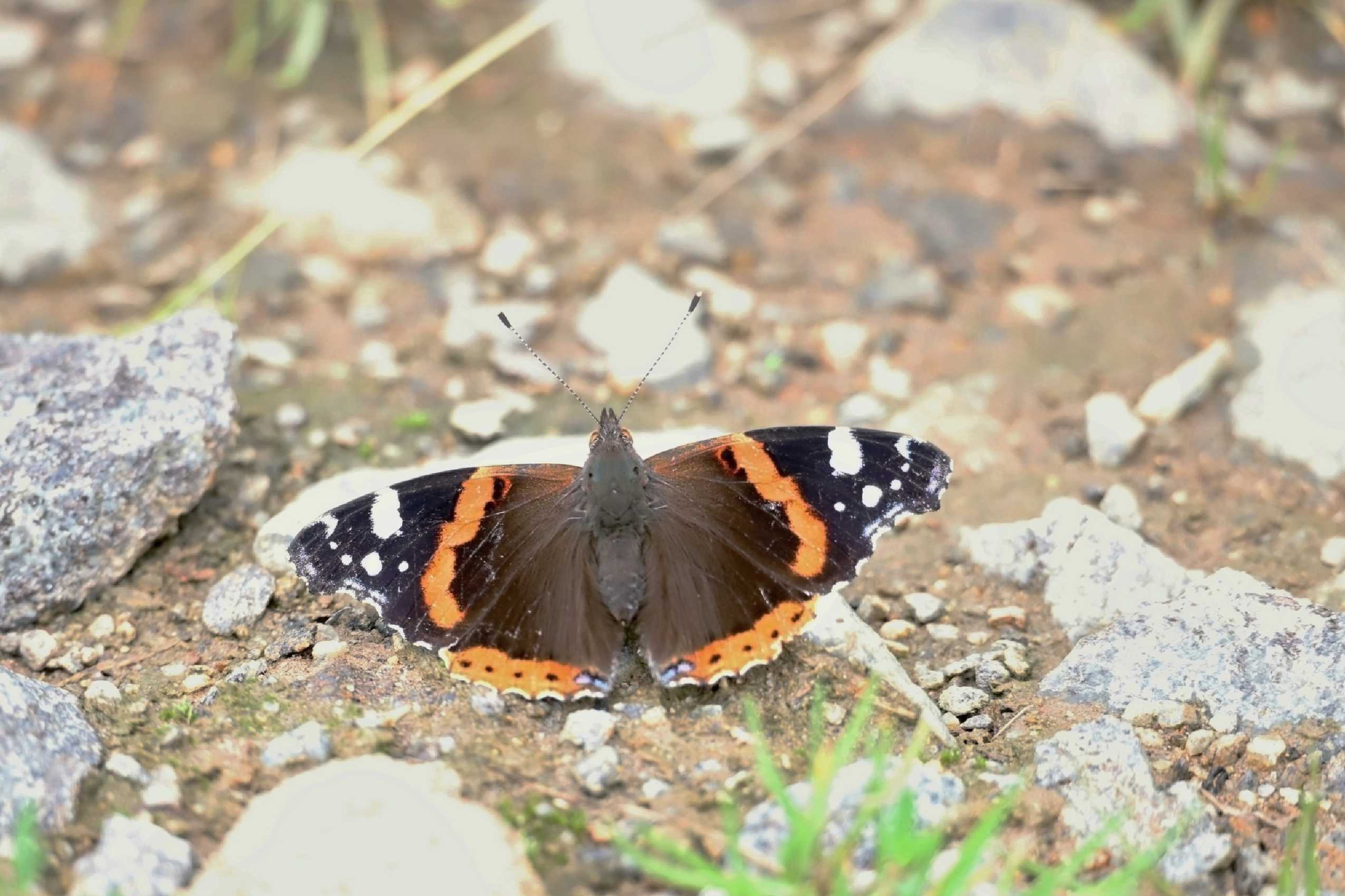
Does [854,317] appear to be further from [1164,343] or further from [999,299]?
[1164,343]

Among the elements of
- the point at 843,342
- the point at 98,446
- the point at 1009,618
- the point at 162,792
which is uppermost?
the point at 98,446

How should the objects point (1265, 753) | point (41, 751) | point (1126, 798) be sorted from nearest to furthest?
point (41, 751), point (1126, 798), point (1265, 753)

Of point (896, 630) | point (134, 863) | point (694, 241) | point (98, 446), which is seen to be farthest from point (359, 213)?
point (134, 863)

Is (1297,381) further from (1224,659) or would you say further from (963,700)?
(963,700)

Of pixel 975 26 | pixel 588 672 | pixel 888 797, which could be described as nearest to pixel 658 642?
pixel 588 672

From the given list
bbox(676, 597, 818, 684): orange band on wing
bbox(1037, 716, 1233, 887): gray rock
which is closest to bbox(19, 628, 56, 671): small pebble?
bbox(676, 597, 818, 684): orange band on wing
